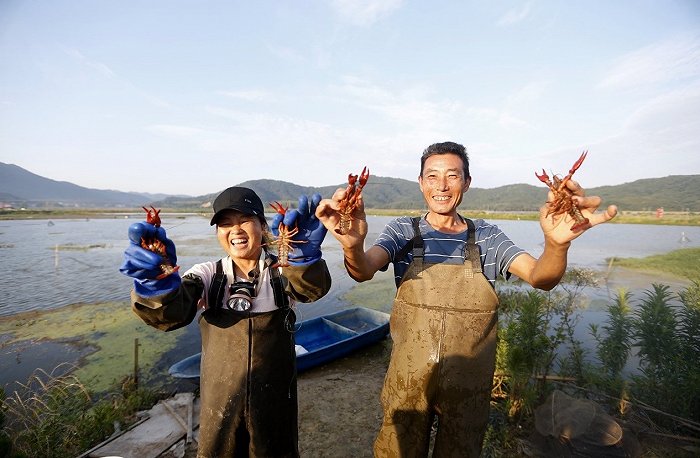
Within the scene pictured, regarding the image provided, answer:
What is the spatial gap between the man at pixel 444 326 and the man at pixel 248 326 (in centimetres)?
50

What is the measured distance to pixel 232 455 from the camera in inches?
102

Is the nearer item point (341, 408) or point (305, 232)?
point (305, 232)

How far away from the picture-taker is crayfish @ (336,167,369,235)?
2.23 m

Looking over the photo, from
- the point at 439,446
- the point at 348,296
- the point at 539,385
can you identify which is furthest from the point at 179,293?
the point at 348,296

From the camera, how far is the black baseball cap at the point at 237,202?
8.40ft

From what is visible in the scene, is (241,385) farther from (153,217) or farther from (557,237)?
(557,237)

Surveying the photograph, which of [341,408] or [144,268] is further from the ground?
[144,268]

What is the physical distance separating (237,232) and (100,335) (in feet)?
38.0

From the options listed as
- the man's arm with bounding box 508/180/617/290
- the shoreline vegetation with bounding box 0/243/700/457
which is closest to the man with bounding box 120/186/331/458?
the man's arm with bounding box 508/180/617/290

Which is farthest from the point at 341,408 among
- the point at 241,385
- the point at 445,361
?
the point at 445,361

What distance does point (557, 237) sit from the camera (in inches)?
86.4

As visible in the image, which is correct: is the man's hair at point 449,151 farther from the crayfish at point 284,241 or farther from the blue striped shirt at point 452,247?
the crayfish at point 284,241

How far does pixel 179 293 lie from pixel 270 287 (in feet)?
2.39

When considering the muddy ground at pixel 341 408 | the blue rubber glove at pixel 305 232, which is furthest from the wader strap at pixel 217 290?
the muddy ground at pixel 341 408
